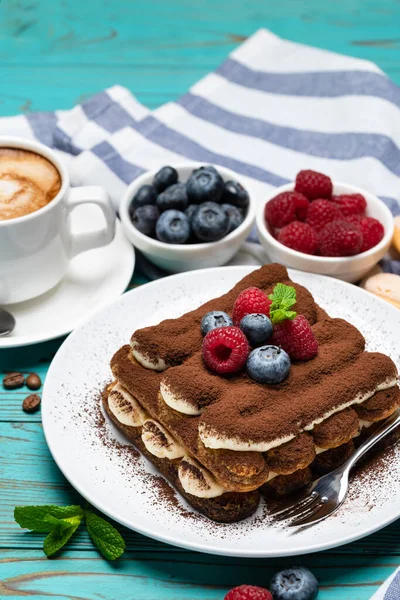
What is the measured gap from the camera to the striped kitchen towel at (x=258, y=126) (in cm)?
362

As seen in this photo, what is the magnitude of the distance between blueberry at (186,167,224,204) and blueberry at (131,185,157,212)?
0.49 ft

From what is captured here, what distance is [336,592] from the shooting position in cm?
208

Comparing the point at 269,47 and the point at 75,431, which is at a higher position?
the point at 269,47

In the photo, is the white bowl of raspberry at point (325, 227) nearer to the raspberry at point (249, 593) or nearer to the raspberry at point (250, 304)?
the raspberry at point (250, 304)

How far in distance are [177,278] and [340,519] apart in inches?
44.9

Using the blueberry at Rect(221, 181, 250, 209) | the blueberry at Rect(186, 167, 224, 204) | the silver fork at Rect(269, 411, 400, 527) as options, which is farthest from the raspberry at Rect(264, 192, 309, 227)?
the silver fork at Rect(269, 411, 400, 527)

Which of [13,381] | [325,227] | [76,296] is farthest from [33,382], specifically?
[325,227]

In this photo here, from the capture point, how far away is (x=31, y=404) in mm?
2637

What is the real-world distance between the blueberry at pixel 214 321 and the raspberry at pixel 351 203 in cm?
99

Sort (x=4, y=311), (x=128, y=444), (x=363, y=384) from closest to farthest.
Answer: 1. (x=363, y=384)
2. (x=128, y=444)
3. (x=4, y=311)

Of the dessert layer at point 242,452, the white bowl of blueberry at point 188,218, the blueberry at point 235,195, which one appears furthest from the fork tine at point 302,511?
the blueberry at point 235,195

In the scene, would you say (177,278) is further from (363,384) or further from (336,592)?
(336,592)

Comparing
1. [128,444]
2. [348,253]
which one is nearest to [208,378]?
[128,444]

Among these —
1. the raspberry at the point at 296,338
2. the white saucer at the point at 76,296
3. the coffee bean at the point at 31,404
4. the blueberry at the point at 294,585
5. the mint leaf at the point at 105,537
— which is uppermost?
the raspberry at the point at 296,338
